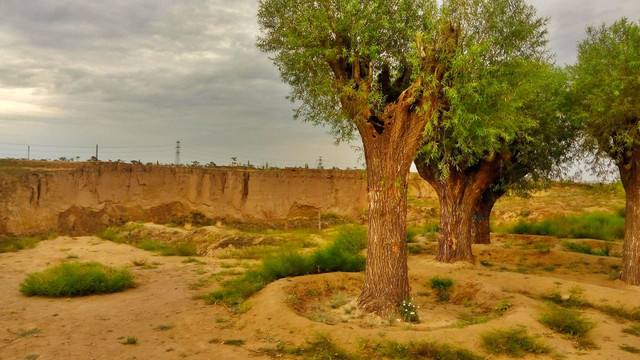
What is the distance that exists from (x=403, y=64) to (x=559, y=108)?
6750 millimetres

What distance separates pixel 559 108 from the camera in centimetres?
1388

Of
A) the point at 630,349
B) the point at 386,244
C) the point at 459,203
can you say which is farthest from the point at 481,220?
the point at 630,349

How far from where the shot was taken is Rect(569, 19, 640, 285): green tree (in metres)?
11.2

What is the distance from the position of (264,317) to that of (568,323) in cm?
550

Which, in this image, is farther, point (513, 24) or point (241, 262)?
point (241, 262)

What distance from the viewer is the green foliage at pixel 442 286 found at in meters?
11.2

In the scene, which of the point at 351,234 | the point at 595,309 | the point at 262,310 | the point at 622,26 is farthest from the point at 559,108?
the point at 262,310

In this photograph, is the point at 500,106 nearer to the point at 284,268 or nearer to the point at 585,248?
the point at 284,268

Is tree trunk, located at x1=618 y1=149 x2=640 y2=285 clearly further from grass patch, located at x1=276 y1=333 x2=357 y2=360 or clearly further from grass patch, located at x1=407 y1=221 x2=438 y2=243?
grass patch, located at x1=276 y1=333 x2=357 y2=360

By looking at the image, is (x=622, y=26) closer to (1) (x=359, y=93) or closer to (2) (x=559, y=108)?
(2) (x=559, y=108)

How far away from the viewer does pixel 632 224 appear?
40.2 ft

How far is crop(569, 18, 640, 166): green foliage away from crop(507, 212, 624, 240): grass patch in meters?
10.1

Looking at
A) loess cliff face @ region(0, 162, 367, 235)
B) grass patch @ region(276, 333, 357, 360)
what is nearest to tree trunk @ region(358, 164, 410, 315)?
grass patch @ region(276, 333, 357, 360)

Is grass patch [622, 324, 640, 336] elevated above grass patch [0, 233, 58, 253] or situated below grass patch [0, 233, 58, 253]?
above
